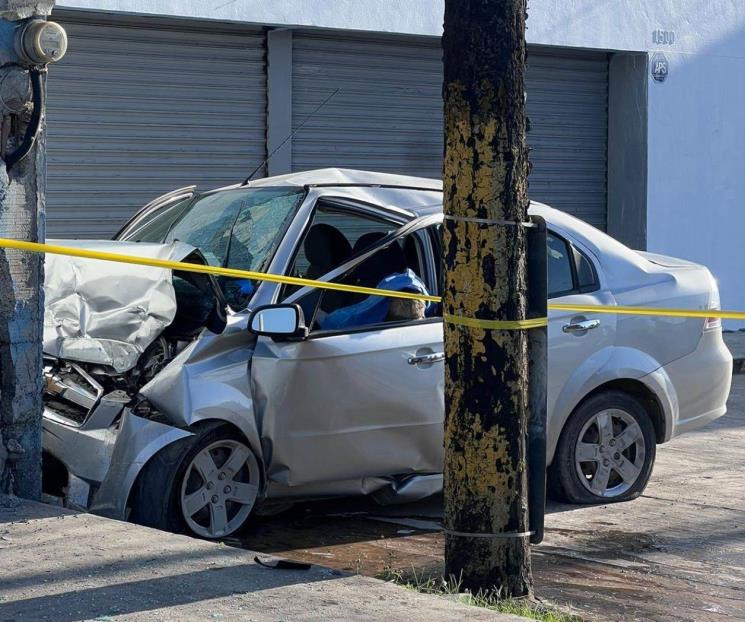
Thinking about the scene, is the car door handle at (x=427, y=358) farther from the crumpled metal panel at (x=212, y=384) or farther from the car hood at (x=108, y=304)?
the car hood at (x=108, y=304)

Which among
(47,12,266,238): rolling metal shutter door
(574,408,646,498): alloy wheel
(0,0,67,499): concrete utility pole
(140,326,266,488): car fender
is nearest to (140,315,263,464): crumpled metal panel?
(140,326,266,488): car fender

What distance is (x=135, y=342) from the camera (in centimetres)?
646

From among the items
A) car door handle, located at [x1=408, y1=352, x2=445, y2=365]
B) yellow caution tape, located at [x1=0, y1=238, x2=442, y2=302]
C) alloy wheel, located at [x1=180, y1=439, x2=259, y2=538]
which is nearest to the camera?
yellow caution tape, located at [x1=0, y1=238, x2=442, y2=302]

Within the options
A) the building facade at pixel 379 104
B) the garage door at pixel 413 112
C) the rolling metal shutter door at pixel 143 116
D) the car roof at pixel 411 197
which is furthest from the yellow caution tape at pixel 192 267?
the garage door at pixel 413 112

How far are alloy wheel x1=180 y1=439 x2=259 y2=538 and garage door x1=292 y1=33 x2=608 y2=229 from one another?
804 cm

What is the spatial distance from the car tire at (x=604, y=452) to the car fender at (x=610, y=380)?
0.09m

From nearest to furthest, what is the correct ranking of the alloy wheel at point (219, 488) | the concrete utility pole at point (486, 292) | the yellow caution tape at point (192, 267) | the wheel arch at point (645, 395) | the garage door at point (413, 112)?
the concrete utility pole at point (486, 292) < the yellow caution tape at point (192, 267) < the alloy wheel at point (219, 488) < the wheel arch at point (645, 395) < the garage door at point (413, 112)

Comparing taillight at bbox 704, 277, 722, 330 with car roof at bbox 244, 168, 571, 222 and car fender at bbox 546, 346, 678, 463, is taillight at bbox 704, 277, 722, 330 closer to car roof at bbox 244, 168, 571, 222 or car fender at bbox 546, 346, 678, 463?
car fender at bbox 546, 346, 678, 463

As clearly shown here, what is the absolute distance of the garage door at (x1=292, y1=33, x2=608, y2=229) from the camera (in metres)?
14.3

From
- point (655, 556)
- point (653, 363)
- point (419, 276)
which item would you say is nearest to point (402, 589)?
point (655, 556)

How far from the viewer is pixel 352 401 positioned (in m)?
6.71

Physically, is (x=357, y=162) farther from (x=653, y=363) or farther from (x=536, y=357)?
(x=536, y=357)

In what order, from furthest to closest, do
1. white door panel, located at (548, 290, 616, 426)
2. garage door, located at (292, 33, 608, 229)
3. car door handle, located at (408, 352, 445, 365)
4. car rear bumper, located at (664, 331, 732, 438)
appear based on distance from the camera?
garage door, located at (292, 33, 608, 229)
car rear bumper, located at (664, 331, 732, 438)
white door panel, located at (548, 290, 616, 426)
car door handle, located at (408, 352, 445, 365)

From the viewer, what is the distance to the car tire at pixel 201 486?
6.23 m
